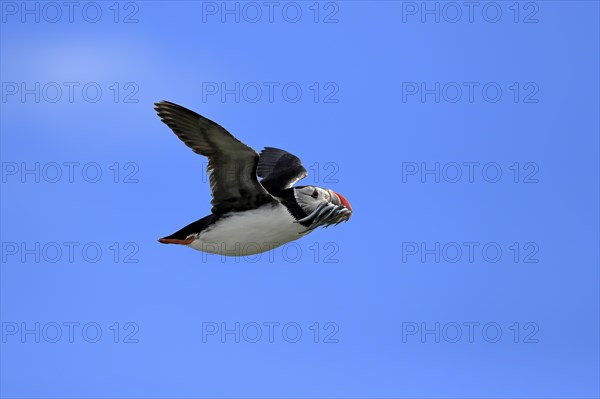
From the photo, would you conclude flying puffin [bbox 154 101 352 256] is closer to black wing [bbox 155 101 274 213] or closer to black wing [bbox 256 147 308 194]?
black wing [bbox 155 101 274 213]

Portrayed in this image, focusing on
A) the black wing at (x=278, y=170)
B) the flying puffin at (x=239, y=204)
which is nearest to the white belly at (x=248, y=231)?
the flying puffin at (x=239, y=204)

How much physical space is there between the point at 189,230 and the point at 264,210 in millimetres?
1067

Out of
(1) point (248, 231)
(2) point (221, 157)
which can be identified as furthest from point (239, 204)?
(2) point (221, 157)

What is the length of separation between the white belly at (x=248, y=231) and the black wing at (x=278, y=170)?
4.79 feet

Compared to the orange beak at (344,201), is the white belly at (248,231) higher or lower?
lower

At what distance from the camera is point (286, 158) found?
14.3 meters

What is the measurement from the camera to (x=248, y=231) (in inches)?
453

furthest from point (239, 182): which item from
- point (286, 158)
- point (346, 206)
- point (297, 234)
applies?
point (286, 158)

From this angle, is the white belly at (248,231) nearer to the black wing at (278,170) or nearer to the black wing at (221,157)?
the black wing at (221,157)

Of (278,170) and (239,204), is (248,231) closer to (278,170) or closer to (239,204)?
(239,204)

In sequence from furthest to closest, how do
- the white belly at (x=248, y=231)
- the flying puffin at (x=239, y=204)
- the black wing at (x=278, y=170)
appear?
the black wing at (x=278, y=170), the white belly at (x=248, y=231), the flying puffin at (x=239, y=204)

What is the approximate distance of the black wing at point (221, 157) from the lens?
34.1ft

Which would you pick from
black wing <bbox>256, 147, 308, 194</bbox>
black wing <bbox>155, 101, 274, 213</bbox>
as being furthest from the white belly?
black wing <bbox>256, 147, 308, 194</bbox>

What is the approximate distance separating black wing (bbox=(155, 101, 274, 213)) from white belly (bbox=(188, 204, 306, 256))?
0.50 feet
